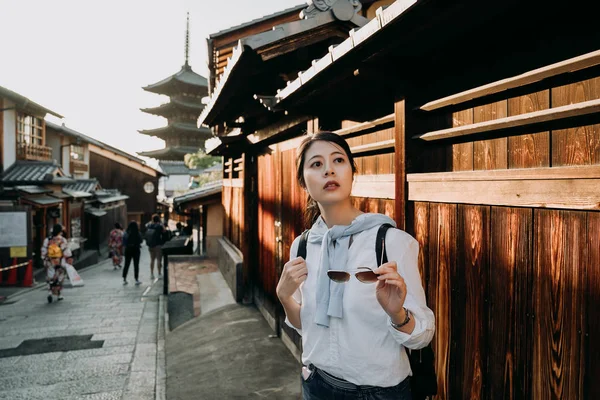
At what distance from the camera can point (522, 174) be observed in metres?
2.26

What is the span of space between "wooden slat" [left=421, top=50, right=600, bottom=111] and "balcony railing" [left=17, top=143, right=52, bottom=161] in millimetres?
21428

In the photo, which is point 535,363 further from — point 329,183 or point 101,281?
point 101,281

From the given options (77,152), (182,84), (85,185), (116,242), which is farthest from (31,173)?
(182,84)

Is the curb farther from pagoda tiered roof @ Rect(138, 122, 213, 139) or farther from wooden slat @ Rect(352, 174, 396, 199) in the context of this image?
pagoda tiered roof @ Rect(138, 122, 213, 139)

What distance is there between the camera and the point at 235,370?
5.71m

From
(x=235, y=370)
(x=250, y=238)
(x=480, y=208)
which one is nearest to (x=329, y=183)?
(x=480, y=208)

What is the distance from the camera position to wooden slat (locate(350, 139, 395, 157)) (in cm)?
374

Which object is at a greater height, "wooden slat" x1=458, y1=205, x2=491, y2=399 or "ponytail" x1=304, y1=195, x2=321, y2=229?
"ponytail" x1=304, y1=195, x2=321, y2=229

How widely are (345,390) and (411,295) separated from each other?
0.58m

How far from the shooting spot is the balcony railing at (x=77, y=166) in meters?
28.6

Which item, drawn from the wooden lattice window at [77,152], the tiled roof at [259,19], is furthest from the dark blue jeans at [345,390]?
the wooden lattice window at [77,152]

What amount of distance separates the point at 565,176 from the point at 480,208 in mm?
625

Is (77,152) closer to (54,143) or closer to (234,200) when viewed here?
(54,143)

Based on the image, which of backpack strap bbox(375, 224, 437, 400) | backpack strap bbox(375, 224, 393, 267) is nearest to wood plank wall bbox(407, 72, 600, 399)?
backpack strap bbox(375, 224, 437, 400)
